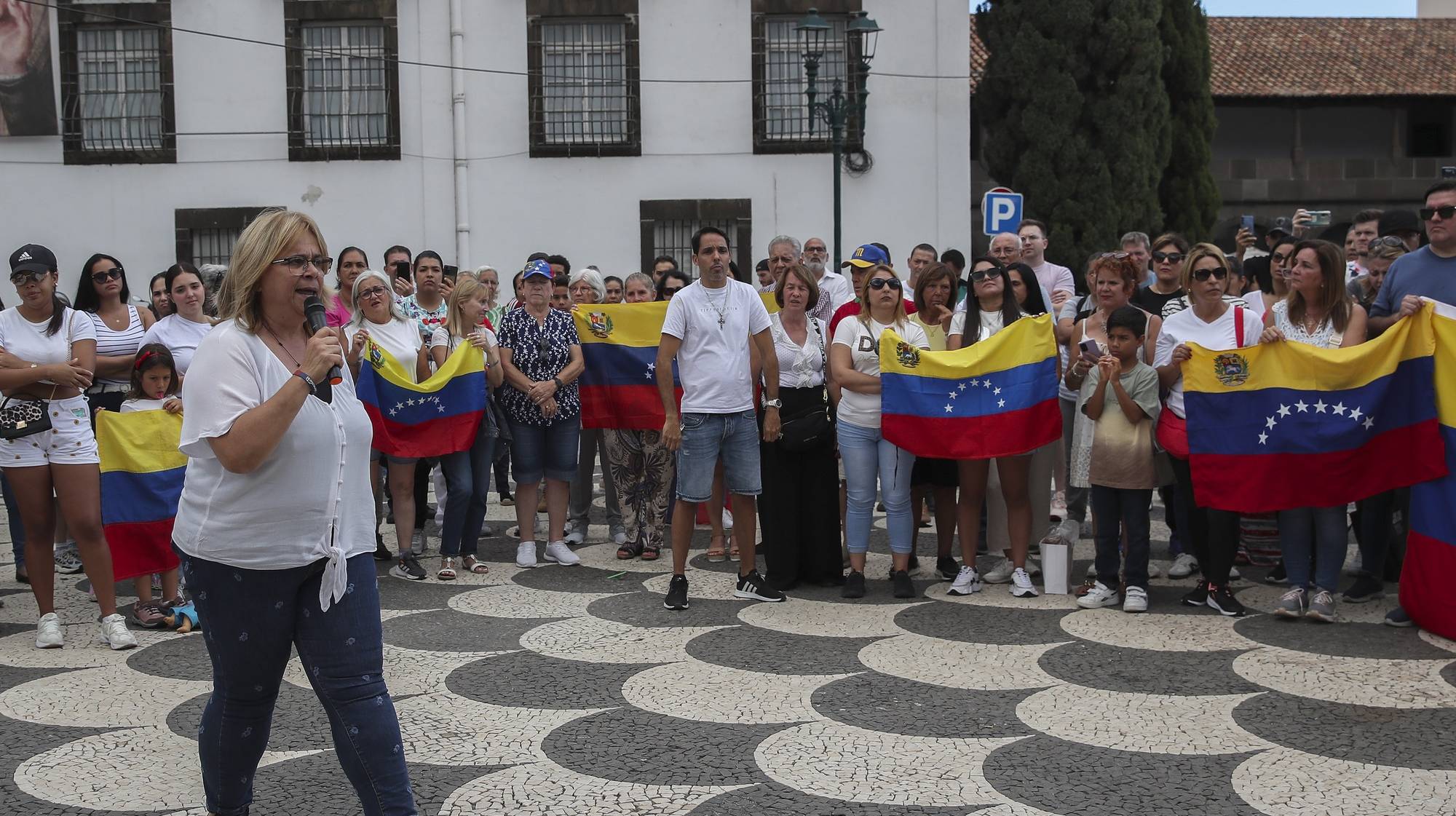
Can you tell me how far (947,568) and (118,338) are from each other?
4.91 m

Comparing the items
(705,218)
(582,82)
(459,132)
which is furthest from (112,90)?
(705,218)

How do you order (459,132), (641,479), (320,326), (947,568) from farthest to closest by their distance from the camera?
(459,132)
(641,479)
(947,568)
(320,326)

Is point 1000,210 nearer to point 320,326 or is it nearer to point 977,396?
point 977,396

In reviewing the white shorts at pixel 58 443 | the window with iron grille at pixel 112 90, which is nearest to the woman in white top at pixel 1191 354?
the white shorts at pixel 58 443

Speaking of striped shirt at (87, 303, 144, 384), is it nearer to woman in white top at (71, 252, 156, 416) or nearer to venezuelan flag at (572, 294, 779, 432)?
woman in white top at (71, 252, 156, 416)

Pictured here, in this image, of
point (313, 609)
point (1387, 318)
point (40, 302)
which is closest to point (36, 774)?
point (313, 609)

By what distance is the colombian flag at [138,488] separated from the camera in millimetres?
7359

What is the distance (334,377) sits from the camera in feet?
12.5

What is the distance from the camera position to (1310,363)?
7176mm

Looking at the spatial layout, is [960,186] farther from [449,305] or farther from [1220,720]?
[1220,720]

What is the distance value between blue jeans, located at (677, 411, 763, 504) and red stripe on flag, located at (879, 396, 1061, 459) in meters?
0.80

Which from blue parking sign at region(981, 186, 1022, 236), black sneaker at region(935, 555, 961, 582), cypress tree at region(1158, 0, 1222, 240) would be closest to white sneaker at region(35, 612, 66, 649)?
black sneaker at region(935, 555, 961, 582)

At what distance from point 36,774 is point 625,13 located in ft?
66.1

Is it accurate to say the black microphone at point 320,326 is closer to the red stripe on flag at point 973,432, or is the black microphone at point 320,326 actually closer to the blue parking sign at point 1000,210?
the red stripe on flag at point 973,432
